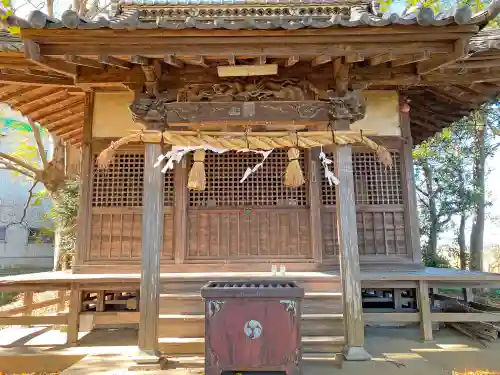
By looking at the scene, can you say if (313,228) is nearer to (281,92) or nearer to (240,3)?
(281,92)

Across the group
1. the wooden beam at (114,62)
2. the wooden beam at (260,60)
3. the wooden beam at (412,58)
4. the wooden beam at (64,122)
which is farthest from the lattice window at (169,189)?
the wooden beam at (412,58)

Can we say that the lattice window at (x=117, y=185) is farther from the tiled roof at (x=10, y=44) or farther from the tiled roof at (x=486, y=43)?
the tiled roof at (x=486, y=43)

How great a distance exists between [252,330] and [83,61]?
3.93 m

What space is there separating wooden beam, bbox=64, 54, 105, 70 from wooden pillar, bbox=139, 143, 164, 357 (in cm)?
128

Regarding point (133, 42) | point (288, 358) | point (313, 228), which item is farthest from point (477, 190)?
point (133, 42)

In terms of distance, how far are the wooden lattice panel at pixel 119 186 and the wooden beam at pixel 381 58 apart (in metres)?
3.98

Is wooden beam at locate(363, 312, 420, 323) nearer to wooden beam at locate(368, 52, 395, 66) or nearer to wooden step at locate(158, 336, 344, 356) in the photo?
wooden step at locate(158, 336, 344, 356)

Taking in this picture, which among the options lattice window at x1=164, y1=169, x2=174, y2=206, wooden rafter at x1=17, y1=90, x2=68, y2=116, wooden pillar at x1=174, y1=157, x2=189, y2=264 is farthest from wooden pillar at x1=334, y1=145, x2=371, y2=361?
wooden rafter at x1=17, y1=90, x2=68, y2=116

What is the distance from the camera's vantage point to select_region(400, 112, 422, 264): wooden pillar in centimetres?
643

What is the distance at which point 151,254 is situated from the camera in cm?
449

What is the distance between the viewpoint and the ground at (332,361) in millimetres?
4160

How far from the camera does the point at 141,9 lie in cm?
741

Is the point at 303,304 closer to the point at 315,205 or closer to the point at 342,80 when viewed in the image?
the point at 315,205

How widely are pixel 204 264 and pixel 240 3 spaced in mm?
5580
